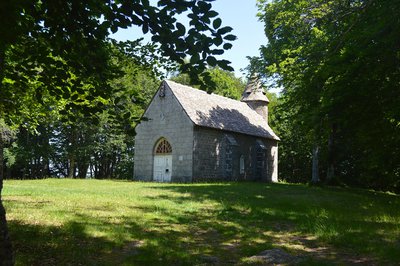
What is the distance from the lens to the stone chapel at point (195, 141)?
96.2ft

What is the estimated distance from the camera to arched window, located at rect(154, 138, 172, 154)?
31097 mm

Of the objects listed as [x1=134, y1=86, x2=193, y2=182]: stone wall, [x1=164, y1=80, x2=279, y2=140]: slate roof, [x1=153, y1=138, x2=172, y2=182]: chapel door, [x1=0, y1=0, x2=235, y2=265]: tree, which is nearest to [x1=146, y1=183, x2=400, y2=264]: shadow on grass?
[x1=0, y1=0, x2=235, y2=265]: tree

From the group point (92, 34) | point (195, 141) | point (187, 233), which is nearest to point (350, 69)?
point (187, 233)

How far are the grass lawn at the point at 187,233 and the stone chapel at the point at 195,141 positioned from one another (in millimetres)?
16618

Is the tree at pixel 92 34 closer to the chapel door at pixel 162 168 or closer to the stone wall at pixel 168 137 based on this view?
the stone wall at pixel 168 137

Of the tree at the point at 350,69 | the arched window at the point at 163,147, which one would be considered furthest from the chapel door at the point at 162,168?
the tree at the point at 350,69

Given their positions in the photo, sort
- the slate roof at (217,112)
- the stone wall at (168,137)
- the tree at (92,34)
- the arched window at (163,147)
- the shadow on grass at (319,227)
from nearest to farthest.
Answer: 1. the tree at (92,34)
2. the shadow on grass at (319,227)
3. the stone wall at (168,137)
4. the slate roof at (217,112)
5. the arched window at (163,147)

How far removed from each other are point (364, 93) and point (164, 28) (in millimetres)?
8965

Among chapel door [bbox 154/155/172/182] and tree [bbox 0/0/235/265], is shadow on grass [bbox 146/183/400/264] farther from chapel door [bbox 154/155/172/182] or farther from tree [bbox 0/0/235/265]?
chapel door [bbox 154/155/172/182]

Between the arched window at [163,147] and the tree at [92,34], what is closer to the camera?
the tree at [92,34]

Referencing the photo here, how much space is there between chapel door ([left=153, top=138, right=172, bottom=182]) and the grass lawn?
1787 cm

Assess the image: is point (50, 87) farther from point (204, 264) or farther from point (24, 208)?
point (24, 208)

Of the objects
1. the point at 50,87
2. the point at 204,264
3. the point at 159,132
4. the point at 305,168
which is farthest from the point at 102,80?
the point at 305,168

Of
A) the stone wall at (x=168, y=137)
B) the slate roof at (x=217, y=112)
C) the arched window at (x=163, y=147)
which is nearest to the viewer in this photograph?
the stone wall at (x=168, y=137)
